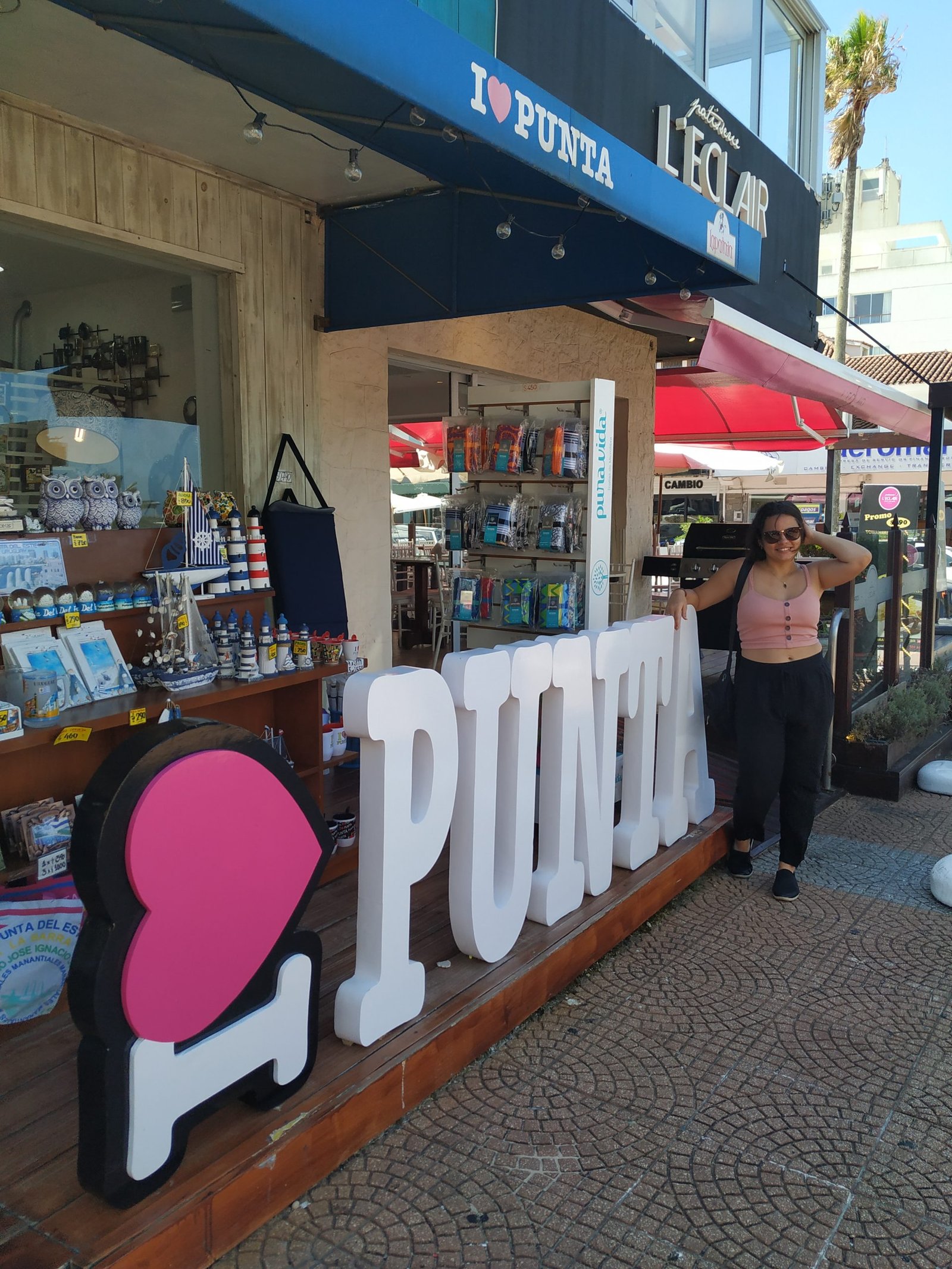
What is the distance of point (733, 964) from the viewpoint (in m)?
3.44

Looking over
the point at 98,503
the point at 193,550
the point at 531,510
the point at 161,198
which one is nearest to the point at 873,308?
the point at 531,510

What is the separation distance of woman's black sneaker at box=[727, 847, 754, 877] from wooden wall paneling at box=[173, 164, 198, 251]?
376cm

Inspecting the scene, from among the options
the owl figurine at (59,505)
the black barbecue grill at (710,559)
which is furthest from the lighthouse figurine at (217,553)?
the black barbecue grill at (710,559)

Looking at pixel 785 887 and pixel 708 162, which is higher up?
pixel 708 162

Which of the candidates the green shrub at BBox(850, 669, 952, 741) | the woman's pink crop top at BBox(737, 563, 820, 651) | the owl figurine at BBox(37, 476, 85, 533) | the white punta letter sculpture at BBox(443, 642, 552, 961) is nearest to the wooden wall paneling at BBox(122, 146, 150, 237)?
the owl figurine at BBox(37, 476, 85, 533)

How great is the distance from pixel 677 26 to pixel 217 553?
647 centimetres

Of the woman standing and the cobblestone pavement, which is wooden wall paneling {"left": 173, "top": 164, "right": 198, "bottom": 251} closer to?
the woman standing

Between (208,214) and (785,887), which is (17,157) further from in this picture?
(785,887)

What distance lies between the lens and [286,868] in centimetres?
220

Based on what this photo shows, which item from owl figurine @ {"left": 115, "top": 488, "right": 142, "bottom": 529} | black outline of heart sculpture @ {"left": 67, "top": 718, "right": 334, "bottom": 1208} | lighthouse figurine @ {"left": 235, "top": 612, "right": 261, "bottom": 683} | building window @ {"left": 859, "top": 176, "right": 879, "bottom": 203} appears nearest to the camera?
black outline of heart sculpture @ {"left": 67, "top": 718, "right": 334, "bottom": 1208}

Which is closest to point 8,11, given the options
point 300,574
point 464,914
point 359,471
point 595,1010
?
point 300,574

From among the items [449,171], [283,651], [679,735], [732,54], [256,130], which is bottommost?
[679,735]

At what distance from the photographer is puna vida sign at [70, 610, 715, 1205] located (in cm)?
180

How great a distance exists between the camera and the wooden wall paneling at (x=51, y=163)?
11.7 feet
